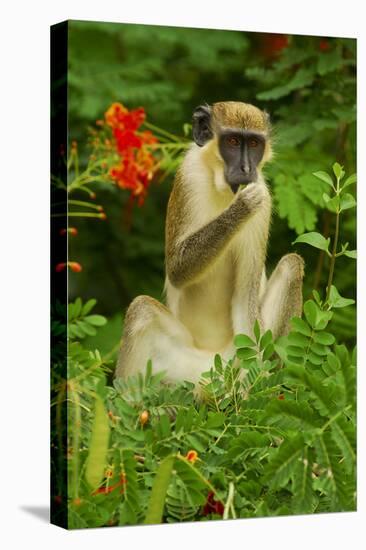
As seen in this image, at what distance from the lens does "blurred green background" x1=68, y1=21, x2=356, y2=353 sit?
8.70 m

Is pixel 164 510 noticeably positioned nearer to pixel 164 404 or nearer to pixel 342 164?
pixel 164 404

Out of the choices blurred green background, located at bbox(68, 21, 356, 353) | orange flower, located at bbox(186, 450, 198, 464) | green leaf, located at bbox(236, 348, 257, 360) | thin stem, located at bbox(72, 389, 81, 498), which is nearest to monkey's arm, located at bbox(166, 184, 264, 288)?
blurred green background, located at bbox(68, 21, 356, 353)

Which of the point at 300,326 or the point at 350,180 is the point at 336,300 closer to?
the point at 300,326

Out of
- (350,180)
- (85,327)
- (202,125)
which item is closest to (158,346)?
(85,327)

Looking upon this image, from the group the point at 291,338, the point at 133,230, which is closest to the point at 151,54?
the point at 133,230

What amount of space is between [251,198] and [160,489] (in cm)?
182

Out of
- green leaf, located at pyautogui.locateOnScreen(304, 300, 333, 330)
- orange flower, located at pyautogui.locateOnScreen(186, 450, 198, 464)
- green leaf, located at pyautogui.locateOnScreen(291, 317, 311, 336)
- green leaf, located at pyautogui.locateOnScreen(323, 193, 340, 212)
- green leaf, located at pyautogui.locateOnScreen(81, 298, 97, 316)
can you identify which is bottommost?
orange flower, located at pyautogui.locateOnScreen(186, 450, 198, 464)

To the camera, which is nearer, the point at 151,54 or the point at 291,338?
the point at 291,338

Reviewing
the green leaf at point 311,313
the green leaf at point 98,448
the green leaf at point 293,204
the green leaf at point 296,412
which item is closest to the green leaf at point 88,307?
the green leaf at point 98,448

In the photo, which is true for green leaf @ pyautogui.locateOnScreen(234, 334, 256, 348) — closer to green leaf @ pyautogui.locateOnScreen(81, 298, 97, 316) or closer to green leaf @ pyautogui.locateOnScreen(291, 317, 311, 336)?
green leaf @ pyautogui.locateOnScreen(291, 317, 311, 336)

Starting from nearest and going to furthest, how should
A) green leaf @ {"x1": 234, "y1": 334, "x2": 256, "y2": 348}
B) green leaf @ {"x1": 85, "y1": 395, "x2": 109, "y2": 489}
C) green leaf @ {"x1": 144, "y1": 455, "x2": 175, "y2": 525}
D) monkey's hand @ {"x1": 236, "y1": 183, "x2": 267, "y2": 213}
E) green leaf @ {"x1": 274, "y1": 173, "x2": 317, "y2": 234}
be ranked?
1. green leaf @ {"x1": 85, "y1": 395, "x2": 109, "y2": 489}
2. green leaf @ {"x1": 144, "y1": 455, "x2": 175, "y2": 525}
3. monkey's hand @ {"x1": 236, "y1": 183, "x2": 267, "y2": 213}
4. green leaf @ {"x1": 234, "y1": 334, "x2": 256, "y2": 348}
5. green leaf @ {"x1": 274, "y1": 173, "x2": 317, "y2": 234}

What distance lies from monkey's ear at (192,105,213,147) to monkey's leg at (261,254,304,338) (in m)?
0.94

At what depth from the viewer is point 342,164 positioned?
359 inches

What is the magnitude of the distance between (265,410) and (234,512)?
2.08 feet
